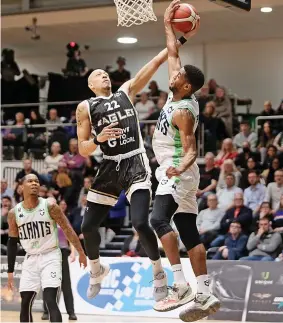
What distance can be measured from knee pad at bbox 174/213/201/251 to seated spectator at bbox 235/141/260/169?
8.65 meters

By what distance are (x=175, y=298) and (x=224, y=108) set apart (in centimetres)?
1061

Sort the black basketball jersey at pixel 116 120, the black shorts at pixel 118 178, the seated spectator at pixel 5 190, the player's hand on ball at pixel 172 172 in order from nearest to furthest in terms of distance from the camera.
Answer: the player's hand on ball at pixel 172 172 < the black shorts at pixel 118 178 < the black basketball jersey at pixel 116 120 < the seated spectator at pixel 5 190

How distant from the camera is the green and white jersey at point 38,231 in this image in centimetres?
977

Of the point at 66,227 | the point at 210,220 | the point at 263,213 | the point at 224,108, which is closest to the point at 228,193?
the point at 210,220

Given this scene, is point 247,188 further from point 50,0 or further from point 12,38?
point 12,38

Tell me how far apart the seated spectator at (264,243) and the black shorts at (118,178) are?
19.5ft

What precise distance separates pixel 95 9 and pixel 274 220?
261 inches

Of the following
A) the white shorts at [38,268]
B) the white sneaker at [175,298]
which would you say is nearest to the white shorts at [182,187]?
the white sneaker at [175,298]

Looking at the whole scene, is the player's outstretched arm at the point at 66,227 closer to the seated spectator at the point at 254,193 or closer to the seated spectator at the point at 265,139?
the seated spectator at the point at 254,193

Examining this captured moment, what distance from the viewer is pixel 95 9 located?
58.2 ft

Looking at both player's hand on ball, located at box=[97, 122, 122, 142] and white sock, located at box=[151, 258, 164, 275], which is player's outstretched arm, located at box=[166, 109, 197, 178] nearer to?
player's hand on ball, located at box=[97, 122, 122, 142]

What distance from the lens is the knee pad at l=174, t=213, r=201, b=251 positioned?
293 inches

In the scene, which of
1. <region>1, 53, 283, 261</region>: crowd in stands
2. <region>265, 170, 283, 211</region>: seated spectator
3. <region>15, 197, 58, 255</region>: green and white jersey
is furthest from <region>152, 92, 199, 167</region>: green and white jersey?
<region>265, 170, 283, 211</region>: seated spectator

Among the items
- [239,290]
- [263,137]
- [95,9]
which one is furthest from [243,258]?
[95,9]
